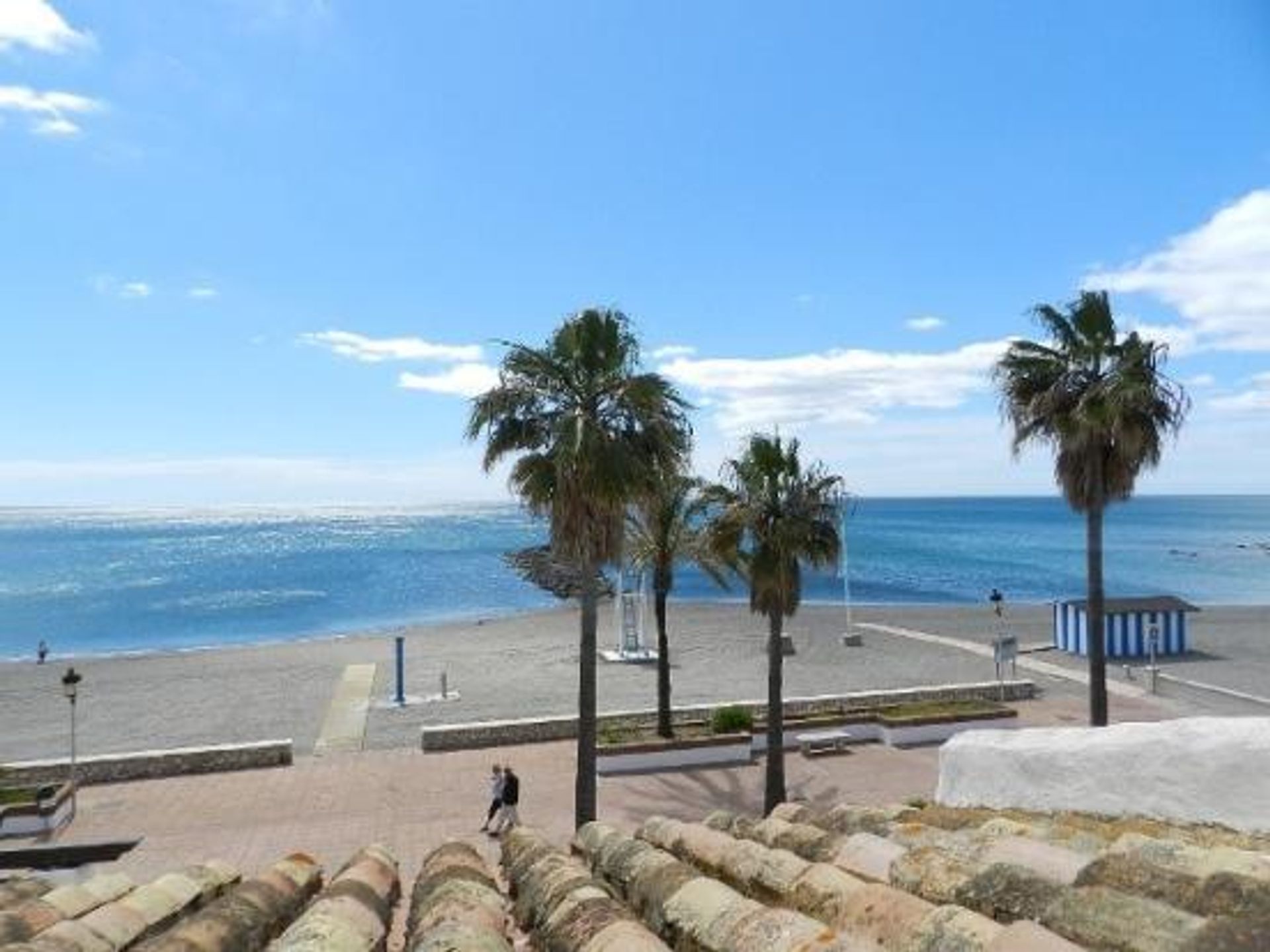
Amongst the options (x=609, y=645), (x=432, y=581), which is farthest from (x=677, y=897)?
(x=432, y=581)

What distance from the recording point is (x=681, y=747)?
22547 mm

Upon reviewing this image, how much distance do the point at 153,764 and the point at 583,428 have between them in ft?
44.2

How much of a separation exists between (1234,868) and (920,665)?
31.6 metres

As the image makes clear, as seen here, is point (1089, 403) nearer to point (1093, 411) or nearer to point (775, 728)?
point (1093, 411)

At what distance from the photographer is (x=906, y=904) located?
18.1 ft

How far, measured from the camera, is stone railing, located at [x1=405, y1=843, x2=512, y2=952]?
5461mm

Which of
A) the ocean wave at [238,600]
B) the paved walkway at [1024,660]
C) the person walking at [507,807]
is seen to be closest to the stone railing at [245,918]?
the person walking at [507,807]

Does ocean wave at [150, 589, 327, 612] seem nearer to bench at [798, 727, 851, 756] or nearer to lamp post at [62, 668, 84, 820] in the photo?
lamp post at [62, 668, 84, 820]

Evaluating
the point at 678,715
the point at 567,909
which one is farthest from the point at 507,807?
the point at 567,909

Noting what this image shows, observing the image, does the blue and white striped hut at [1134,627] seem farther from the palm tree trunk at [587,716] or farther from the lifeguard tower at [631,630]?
the palm tree trunk at [587,716]

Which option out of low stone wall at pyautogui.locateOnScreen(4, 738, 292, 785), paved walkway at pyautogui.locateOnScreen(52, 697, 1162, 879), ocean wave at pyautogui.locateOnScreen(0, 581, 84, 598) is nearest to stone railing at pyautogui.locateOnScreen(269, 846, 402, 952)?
paved walkway at pyautogui.locateOnScreen(52, 697, 1162, 879)

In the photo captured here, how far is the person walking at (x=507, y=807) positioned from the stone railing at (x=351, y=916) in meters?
7.48

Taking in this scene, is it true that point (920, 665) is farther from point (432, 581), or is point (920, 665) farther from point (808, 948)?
point (432, 581)

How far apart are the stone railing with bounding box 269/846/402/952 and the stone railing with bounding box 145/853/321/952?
1.01 ft
